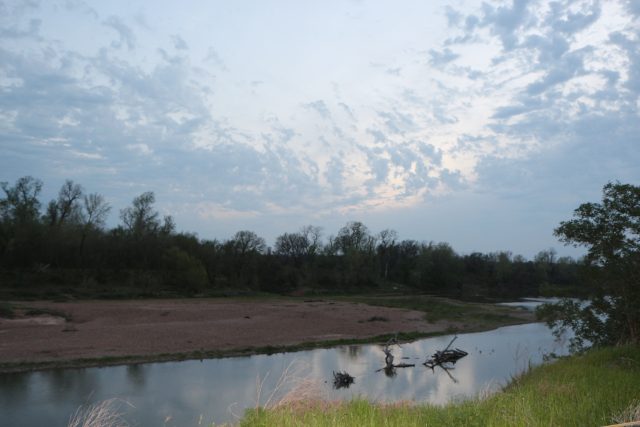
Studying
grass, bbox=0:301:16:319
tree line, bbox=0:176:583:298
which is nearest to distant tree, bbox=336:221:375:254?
tree line, bbox=0:176:583:298

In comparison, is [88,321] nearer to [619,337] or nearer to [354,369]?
[354,369]

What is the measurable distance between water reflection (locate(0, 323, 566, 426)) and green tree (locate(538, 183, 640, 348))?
271 centimetres

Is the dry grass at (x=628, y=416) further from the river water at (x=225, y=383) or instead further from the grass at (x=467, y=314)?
the grass at (x=467, y=314)

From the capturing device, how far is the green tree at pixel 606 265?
58.6 feet

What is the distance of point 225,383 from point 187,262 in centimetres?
5231

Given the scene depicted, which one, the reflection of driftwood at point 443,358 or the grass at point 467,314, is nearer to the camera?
the reflection of driftwood at point 443,358

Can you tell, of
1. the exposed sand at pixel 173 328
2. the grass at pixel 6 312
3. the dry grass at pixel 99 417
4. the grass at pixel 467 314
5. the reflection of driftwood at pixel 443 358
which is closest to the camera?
the dry grass at pixel 99 417

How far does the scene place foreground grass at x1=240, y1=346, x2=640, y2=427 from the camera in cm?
725

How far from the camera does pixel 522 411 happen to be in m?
7.55

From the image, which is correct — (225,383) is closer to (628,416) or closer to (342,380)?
(342,380)

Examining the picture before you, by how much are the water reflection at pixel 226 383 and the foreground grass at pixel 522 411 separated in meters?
6.08

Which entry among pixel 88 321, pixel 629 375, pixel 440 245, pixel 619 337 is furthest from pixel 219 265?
pixel 629 375

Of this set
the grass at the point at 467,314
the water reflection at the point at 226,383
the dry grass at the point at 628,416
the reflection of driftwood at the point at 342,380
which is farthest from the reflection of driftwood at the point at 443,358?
the dry grass at the point at 628,416

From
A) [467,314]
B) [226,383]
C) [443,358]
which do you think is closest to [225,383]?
[226,383]
